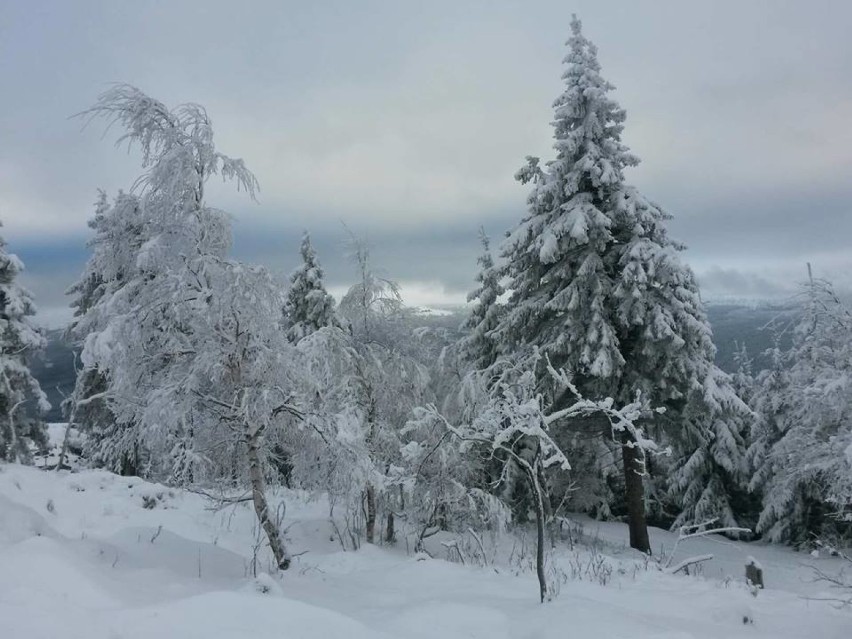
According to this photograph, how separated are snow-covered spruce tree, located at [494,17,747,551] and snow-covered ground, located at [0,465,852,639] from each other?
4630 mm

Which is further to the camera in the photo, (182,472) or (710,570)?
(710,570)

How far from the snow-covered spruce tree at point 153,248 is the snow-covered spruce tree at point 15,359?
1411 centimetres

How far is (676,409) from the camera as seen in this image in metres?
14.2

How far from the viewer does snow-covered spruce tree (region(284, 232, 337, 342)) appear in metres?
22.4

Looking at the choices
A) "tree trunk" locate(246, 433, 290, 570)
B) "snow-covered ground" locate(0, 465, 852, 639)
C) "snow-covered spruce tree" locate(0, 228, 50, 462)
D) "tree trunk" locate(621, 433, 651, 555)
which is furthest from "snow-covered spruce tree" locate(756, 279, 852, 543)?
"snow-covered spruce tree" locate(0, 228, 50, 462)

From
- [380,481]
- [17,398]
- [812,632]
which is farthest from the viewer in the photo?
[17,398]

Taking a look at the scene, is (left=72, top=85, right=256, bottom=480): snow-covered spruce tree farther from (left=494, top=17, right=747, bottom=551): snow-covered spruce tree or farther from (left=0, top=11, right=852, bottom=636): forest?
(left=494, top=17, right=747, bottom=551): snow-covered spruce tree

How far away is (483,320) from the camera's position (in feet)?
63.3

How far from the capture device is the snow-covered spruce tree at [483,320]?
19000 mm

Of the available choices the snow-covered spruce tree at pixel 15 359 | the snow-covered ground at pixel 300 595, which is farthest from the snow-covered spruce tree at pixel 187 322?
the snow-covered spruce tree at pixel 15 359

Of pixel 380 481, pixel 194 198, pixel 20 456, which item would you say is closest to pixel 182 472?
pixel 380 481

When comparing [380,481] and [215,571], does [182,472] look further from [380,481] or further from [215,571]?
[380,481]

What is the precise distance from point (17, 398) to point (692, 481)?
27655mm

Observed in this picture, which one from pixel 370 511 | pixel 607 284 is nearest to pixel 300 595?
pixel 370 511
